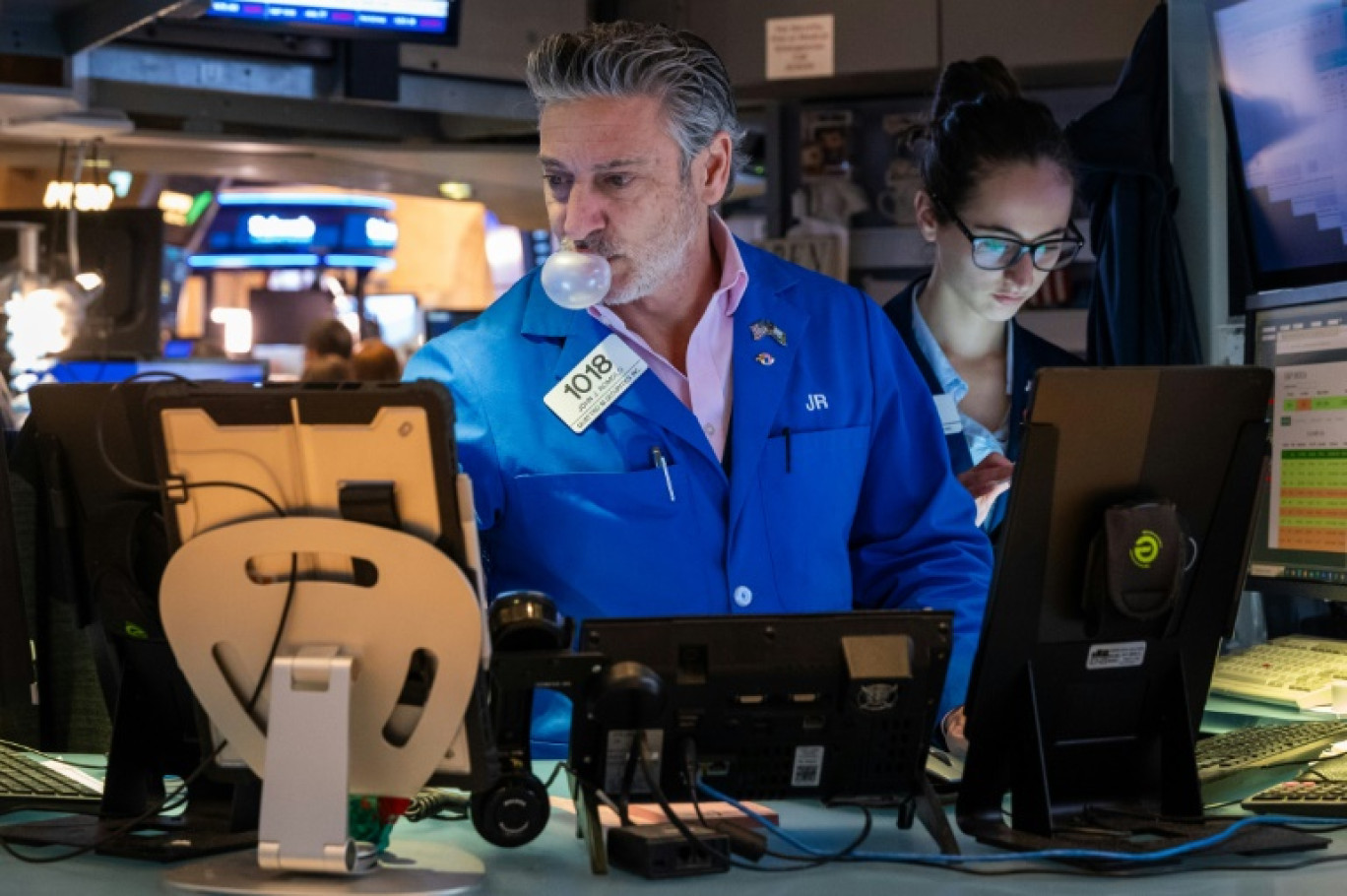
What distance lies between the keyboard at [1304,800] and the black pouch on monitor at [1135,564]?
0.91 ft

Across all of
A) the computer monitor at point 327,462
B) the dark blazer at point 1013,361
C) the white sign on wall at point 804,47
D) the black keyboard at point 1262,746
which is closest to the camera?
the computer monitor at point 327,462

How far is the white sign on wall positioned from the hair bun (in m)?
1.27

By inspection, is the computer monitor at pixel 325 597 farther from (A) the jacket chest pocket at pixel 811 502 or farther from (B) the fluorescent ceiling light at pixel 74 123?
(B) the fluorescent ceiling light at pixel 74 123

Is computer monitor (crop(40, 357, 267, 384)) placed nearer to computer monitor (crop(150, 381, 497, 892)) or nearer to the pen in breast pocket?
the pen in breast pocket

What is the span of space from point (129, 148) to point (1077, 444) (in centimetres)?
652

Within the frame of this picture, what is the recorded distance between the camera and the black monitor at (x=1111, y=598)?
A: 213 centimetres

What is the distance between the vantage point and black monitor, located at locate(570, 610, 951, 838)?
2041mm

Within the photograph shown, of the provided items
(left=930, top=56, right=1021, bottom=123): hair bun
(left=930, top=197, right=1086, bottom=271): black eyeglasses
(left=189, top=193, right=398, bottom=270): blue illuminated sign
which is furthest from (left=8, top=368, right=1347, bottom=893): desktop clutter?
(left=189, top=193, right=398, bottom=270): blue illuminated sign

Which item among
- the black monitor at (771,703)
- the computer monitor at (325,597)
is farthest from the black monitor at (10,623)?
the black monitor at (771,703)

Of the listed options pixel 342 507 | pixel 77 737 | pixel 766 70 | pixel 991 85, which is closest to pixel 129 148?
pixel 766 70

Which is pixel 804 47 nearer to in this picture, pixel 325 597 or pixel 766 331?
pixel 766 331

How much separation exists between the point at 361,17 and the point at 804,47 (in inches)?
64.0

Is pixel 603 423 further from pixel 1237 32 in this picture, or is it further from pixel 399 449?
pixel 1237 32

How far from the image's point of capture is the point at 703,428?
295cm
